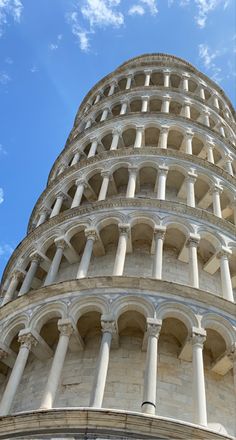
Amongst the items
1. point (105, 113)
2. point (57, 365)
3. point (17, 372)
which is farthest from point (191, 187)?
point (17, 372)

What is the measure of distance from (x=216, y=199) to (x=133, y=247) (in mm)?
4118

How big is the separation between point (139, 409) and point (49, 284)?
14.9 feet

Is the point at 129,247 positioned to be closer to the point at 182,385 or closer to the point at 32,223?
the point at 182,385

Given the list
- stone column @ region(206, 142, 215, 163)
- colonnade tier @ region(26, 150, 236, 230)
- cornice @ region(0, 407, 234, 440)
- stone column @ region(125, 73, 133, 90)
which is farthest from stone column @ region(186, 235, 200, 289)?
stone column @ region(125, 73, 133, 90)

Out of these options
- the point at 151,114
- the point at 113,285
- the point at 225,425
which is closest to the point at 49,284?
the point at 113,285

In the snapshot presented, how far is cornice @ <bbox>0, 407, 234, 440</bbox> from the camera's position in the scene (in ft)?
34.0

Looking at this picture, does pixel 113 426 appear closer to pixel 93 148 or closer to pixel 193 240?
pixel 193 240

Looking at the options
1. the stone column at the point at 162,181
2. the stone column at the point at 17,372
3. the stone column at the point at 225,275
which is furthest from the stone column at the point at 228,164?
the stone column at the point at 17,372

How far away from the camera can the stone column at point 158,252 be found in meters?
15.0

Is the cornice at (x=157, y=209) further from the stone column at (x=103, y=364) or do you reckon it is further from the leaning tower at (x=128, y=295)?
the stone column at (x=103, y=364)

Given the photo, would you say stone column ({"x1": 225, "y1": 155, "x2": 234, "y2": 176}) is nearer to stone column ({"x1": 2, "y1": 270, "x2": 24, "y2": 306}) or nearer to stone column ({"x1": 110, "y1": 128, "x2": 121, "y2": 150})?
stone column ({"x1": 110, "y1": 128, "x2": 121, "y2": 150})

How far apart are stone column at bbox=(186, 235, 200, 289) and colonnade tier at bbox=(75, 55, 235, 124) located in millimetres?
13940

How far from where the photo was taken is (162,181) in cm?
1945

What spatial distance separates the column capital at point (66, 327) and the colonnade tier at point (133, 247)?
9.47 feet
